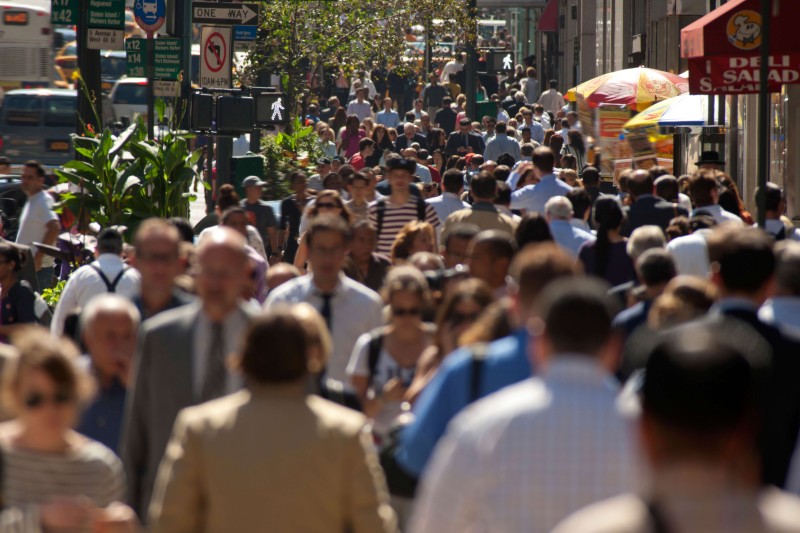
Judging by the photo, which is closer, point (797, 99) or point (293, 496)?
point (293, 496)

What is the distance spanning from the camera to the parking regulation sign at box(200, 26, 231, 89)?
763 inches

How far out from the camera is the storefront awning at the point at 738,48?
45.1 feet

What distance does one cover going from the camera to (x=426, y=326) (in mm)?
6816

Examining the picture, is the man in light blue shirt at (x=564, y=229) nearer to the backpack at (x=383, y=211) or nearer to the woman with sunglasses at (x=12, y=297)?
the backpack at (x=383, y=211)

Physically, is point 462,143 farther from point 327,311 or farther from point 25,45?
point 25,45

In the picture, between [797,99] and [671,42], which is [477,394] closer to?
[797,99]

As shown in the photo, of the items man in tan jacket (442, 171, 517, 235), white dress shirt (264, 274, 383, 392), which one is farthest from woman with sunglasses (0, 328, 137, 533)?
man in tan jacket (442, 171, 517, 235)

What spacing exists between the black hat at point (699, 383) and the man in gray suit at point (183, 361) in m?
3.07

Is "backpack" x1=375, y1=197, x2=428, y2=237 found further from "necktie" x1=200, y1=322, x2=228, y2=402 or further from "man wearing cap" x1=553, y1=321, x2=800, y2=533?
"man wearing cap" x1=553, y1=321, x2=800, y2=533

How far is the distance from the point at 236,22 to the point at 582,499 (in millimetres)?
16436

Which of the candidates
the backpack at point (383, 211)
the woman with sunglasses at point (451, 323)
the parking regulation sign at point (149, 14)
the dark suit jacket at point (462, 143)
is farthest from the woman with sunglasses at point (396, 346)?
the dark suit jacket at point (462, 143)

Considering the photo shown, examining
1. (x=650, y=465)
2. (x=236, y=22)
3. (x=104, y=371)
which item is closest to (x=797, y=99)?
Answer: (x=236, y=22)

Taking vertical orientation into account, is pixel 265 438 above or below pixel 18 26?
below

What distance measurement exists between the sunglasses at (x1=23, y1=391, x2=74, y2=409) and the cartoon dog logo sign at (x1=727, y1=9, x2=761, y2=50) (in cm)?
1053
